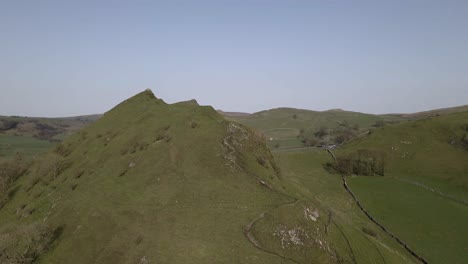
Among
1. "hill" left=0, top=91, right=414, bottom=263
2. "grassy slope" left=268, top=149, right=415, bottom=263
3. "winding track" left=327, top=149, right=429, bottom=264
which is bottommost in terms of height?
"winding track" left=327, top=149, right=429, bottom=264

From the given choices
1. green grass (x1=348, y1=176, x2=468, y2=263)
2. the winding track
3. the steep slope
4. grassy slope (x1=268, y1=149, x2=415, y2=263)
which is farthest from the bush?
green grass (x1=348, y1=176, x2=468, y2=263)

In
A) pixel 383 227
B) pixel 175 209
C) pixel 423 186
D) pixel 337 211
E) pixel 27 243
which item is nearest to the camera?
pixel 27 243

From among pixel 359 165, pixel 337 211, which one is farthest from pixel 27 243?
pixel 359 165

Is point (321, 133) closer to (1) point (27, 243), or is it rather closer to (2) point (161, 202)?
(2) point (161, 202)

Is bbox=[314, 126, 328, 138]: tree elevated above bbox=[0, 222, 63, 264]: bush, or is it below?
above

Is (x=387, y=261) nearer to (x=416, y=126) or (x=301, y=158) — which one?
(x=301, y=158)

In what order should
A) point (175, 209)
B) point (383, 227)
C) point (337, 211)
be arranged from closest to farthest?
point (175, 209) → point (337, 211) → point (383, 227)

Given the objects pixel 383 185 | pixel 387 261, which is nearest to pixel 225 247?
pixel 387 261

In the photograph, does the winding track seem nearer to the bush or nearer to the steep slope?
the steep slope
